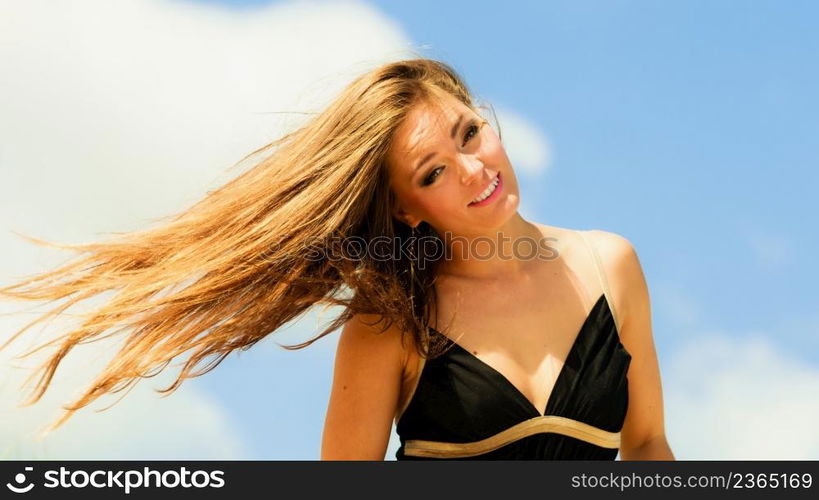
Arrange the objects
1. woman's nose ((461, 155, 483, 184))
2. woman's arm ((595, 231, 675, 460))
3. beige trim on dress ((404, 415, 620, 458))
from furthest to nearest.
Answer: woman's arm ((595, 231, 675, 460)) < beige trim on dress ((404, 415, 620, 458)) < woman's nose ((461, 155, 483, 184))

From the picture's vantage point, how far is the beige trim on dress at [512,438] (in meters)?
4.95

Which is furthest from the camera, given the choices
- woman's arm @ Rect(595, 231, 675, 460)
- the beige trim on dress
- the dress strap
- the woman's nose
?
woman's arm @ Rect(595, 231, 675, 460)

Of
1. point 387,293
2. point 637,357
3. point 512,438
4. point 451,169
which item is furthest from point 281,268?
point 637,357

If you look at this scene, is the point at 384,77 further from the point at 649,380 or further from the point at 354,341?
the point at 649,380

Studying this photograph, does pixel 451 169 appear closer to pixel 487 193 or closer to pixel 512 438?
pixel 487 193

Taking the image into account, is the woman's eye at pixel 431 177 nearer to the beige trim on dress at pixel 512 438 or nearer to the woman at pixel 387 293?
Answer: the woman at pixel 387 293

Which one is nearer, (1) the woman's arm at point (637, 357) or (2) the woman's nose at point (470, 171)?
(2) the woman's nose at point (470, 171)

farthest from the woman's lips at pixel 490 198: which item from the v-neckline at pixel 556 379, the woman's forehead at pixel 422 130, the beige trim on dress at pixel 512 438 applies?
the beige trim on dress at pixel 512 438

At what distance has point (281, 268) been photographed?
16.3ft

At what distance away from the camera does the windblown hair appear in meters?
4.95

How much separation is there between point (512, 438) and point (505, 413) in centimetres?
11

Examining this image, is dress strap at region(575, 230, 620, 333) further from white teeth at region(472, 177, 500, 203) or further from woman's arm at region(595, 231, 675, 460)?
white teeth at region(472, 177, 500, 203)

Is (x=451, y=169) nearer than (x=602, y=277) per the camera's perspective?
Yes

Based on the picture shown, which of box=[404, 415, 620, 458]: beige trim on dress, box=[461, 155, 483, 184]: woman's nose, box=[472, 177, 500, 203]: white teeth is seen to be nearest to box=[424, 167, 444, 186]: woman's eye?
box=[461, 155, 483, 184]: woman's nose
